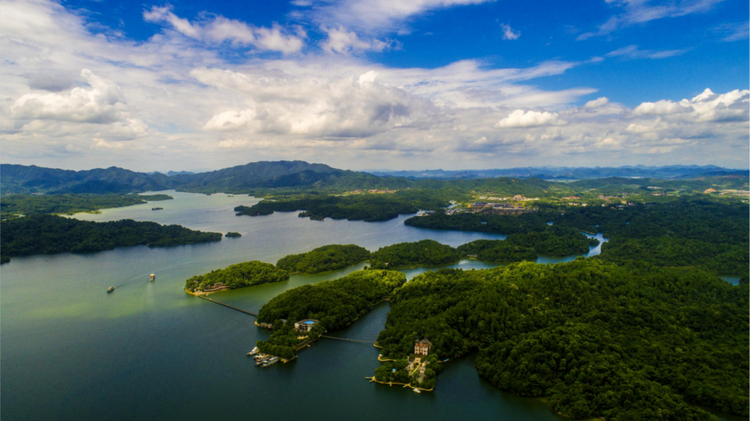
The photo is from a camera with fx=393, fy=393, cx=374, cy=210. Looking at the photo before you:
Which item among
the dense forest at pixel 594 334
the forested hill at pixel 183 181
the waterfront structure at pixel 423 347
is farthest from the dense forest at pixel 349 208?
the waterfront structure at pixel 423 347

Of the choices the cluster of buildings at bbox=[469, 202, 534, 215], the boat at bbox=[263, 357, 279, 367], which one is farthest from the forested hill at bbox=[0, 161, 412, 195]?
the boat at bbox=[263, 357, 279, 367]

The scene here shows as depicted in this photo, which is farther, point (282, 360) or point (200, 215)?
point (200, 215)

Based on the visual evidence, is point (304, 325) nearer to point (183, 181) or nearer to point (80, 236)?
point (80, 236)

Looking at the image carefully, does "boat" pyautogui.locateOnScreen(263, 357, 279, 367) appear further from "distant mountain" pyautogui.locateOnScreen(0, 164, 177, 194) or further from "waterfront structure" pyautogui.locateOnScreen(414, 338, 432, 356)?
"distant mountain" pyautogui.locateOnScreen(0, 164, 177, 194)

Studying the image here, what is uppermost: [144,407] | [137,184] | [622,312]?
[137,184]

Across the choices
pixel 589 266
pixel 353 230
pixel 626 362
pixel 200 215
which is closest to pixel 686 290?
pixel 589 266

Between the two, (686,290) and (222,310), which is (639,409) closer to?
(686,290)
